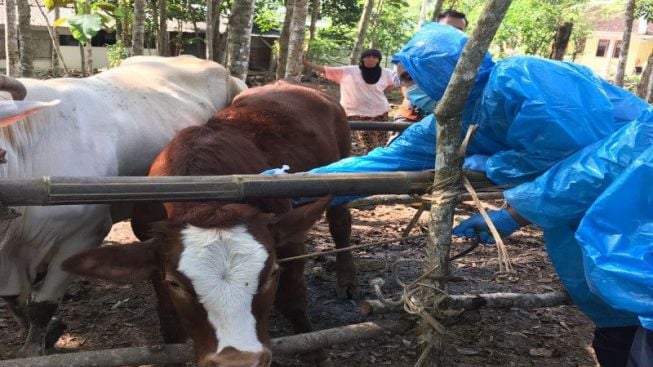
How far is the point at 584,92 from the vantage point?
8.21 feet

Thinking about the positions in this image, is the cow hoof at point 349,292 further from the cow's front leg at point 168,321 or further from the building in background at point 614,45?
the building in background at point 614,45

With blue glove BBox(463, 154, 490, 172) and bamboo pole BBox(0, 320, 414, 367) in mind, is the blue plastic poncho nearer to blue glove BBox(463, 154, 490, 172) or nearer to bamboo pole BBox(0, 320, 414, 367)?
blue glove BBox(463, 154, 490, 172)

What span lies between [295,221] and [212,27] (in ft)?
43.4

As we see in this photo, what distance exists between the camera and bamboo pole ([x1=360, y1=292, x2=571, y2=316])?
263cm

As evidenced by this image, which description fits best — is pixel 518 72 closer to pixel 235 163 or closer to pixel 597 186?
pixel 597 186

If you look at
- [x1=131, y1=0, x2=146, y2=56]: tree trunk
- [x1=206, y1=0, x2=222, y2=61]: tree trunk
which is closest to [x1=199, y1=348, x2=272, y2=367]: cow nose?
[x1=131, y1=0, x2=146, y2=56]: tree trunk

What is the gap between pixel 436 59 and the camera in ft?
8.82

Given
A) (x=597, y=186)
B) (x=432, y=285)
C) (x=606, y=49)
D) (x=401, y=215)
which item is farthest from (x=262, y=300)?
(x=606, y=49)

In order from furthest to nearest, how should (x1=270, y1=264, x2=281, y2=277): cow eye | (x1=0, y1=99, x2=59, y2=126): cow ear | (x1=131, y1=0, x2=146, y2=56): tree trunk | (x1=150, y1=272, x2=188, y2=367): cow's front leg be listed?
(x1=131, y1=0, x2=146, y2=56): tree trunk → (x1=150, y1=272, x2=188, y2=367): cow's front leg → (x1=0, y1=99, x2=59, y2=126): cow ear → (x1=270, y1=264, x2=281, y2=277): cow eye

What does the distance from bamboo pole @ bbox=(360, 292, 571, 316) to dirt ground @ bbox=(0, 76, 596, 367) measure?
0.07 metres

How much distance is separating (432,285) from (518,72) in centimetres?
103

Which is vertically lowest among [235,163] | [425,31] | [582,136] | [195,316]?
[195,316]

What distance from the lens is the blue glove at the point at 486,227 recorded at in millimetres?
2613

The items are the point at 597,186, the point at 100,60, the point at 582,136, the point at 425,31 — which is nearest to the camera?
the point at 597,186
